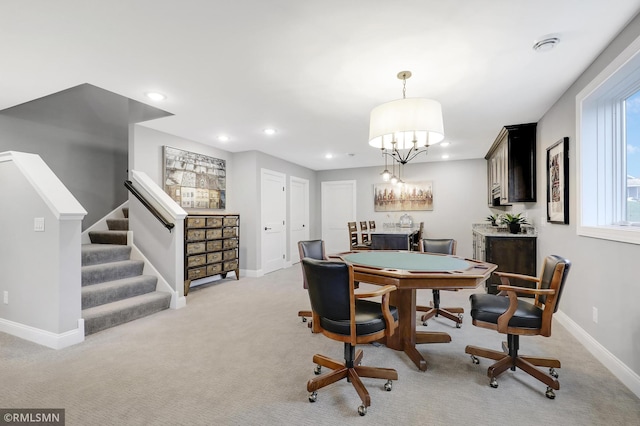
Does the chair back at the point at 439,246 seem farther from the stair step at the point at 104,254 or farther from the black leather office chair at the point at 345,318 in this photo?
the stair step at the point at 104,254

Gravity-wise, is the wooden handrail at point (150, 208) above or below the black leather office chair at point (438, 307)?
above

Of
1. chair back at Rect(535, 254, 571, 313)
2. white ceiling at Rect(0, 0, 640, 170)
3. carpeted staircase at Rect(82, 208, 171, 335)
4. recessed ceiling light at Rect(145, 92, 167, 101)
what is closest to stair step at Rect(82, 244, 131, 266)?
carpeted staircase at Rect(82, 208, 171, 335)

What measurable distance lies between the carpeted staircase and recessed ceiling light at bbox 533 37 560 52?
14.6ft

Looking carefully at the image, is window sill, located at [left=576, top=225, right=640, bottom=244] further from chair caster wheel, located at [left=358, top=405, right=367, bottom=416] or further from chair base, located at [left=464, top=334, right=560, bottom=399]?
chair caster wheel, located at [left=358, top=405, right=367, bottom=416]

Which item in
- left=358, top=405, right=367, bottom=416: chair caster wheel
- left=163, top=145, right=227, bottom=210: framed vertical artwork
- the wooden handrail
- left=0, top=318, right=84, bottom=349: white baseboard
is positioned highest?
left=163, top=145, right=227, bottom=210: framed vertical artwork

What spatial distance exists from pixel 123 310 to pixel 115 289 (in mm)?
346

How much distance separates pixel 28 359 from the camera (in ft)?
7.96

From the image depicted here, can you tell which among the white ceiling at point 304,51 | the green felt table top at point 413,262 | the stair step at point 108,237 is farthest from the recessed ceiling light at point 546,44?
the stair step at point 108,237

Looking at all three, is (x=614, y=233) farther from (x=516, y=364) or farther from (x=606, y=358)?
(x=516, y=364)

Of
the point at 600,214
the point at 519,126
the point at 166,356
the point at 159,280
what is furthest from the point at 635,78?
the point at 159,280

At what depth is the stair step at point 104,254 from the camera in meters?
3.63

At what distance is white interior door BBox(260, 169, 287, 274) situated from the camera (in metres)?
5.94

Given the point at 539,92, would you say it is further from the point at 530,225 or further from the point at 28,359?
the point at 28,359

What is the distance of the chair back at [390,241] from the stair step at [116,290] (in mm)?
3531
